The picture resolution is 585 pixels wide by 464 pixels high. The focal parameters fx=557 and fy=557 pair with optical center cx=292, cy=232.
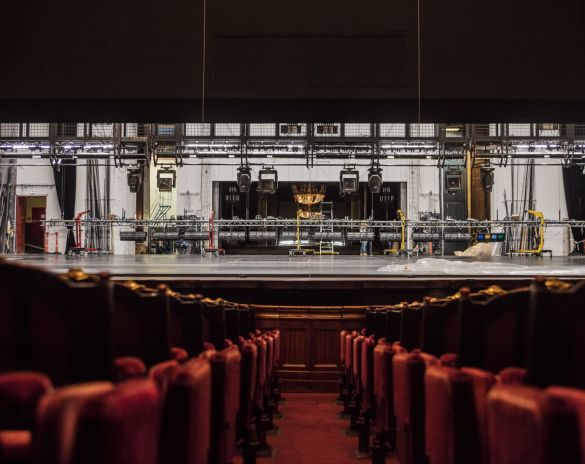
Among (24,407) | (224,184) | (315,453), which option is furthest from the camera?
(224,184)

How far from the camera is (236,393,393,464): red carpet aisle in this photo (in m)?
2.76

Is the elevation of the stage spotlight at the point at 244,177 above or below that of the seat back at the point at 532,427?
above

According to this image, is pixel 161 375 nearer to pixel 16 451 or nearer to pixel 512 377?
pixel 16 451

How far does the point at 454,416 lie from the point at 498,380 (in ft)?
0.37

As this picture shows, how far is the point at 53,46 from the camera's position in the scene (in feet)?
14.4

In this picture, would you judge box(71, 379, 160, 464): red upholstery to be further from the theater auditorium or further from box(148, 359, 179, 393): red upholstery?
box(148, 359, 179, 393): red upholstery

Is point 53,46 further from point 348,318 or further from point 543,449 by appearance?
point 543,449

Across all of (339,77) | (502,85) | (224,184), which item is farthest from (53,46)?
(224,184)

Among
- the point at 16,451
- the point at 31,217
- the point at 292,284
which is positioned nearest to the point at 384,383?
the point at 16,451

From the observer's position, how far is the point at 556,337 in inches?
35.2

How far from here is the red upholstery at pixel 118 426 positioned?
0.68 metres

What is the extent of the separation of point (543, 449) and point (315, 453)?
88.5 inches

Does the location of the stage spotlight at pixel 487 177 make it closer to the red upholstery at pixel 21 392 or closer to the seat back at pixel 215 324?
the seat back at pixel 215 324

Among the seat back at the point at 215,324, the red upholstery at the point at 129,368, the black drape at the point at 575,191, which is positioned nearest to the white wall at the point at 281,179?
the black drape at the point at 575,191
